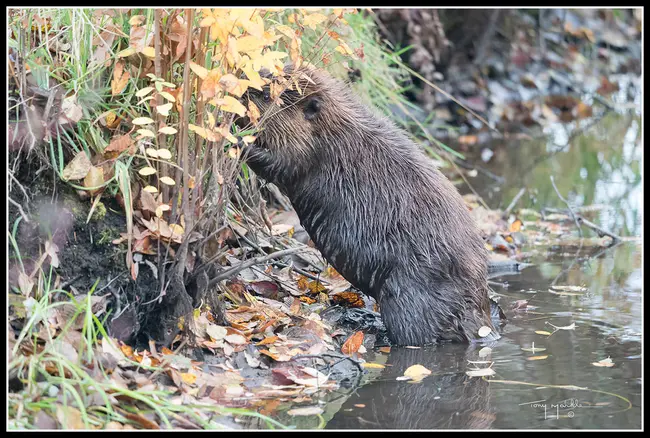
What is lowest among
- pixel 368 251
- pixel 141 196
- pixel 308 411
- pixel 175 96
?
pixel 308 411

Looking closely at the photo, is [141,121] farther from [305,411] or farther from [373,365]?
[373,365]

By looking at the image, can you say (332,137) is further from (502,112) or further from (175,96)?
(502,112)

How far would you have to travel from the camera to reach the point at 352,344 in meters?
4.52

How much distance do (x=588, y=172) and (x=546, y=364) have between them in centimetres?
560

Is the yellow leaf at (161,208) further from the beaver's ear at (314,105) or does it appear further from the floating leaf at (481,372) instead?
the floating leaf at (481,372)

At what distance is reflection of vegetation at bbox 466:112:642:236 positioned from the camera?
809cm

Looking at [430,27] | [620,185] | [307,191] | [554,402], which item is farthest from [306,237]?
[430,27]

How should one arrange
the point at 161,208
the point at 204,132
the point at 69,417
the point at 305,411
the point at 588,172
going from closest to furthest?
the point at 69,417, the point at 305,411, the point at 204,132, the point at 161,208, the point at 588,172

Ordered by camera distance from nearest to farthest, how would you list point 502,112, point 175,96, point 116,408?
point 116,408, point 175,96, point 502,112

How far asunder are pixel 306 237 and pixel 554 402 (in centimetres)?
249

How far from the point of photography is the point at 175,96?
395cm

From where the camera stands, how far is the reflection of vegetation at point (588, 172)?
319 inches

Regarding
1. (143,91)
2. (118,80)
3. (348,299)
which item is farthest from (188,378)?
(348,299)

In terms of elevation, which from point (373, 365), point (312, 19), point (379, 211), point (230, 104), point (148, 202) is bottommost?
point (373, 365)
